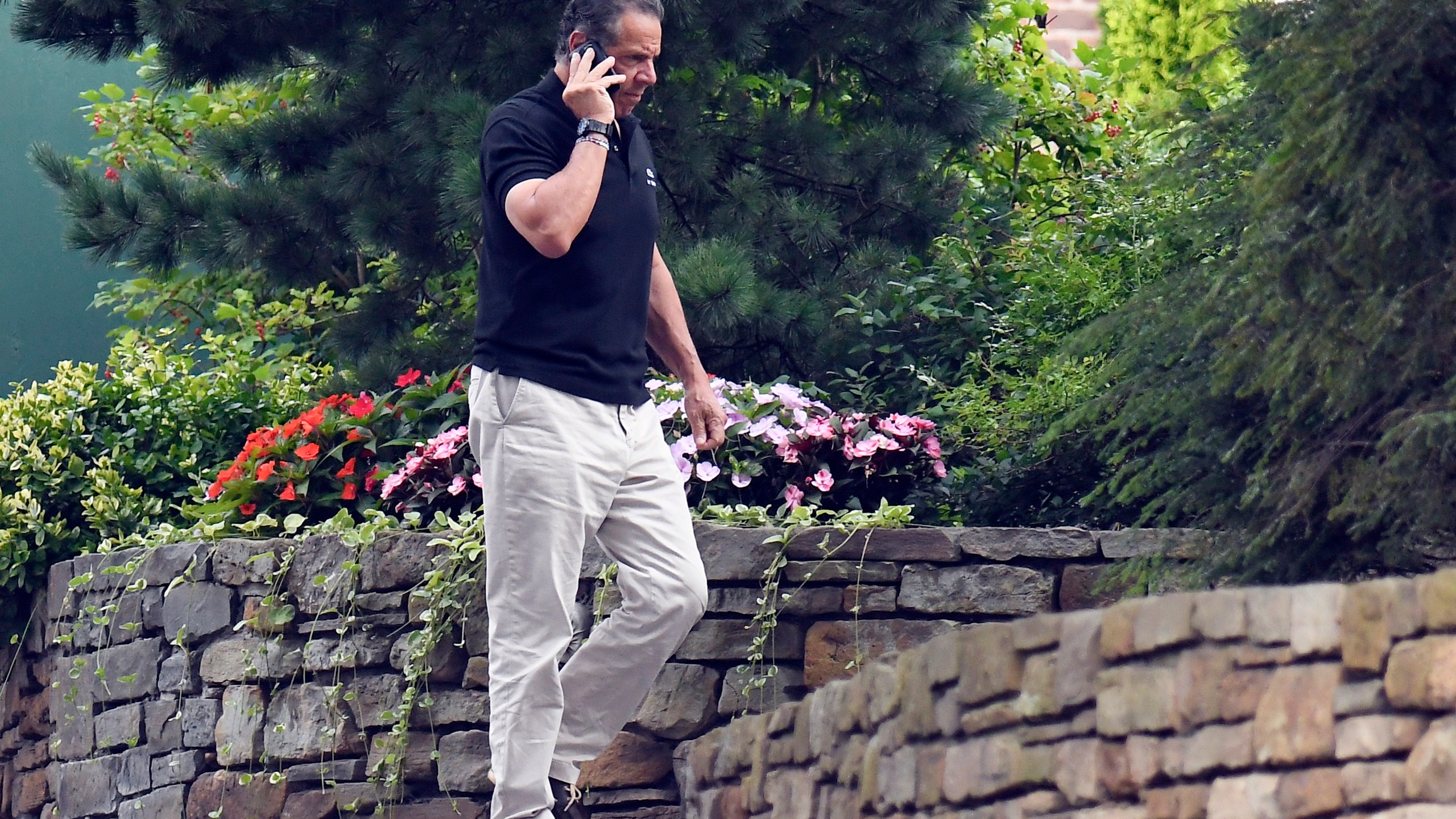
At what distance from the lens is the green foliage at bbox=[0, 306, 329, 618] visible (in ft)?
19.2

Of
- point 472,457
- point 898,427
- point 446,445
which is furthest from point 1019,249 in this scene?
point 446,445

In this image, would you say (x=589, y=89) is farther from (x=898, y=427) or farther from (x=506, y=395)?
(x=898, y=427)

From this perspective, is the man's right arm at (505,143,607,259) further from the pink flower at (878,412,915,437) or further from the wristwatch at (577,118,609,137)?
the pink flower at (878,412,915,437)

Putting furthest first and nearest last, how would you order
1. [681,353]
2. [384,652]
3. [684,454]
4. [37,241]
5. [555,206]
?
[37,241]
[684,454]
[384,652]
[681,353]
[555,206]

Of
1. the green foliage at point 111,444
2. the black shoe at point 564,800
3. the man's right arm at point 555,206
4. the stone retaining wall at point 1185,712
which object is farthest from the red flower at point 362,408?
the stone retaining wall at point 1185,712

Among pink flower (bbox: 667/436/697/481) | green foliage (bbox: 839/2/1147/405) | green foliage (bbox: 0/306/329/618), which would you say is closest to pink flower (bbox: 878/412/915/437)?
green foliage (bbox: 839/2/1147/405)

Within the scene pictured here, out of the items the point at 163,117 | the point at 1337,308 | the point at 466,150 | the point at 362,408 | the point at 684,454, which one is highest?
the point at 163,117

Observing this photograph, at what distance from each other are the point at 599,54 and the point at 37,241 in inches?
215

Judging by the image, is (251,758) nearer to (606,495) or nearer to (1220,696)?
(606,495)

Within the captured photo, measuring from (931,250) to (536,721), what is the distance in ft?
9.71

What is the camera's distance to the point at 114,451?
599 cm

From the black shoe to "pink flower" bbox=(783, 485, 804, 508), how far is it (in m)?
1.02

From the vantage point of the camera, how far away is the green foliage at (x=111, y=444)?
5.85 meters

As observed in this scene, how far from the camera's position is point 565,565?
3328mm
